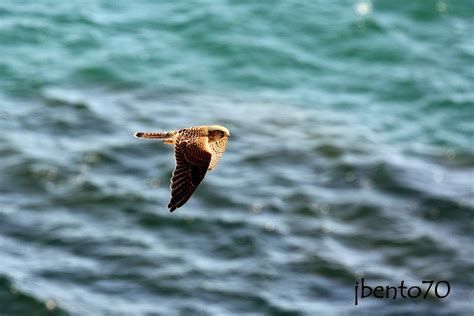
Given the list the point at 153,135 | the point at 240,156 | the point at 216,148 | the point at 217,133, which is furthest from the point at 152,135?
the point at 240,156

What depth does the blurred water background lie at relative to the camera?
21.3 m

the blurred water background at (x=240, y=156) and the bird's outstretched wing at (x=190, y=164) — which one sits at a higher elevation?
the blurred water background at (x=240, y=156)

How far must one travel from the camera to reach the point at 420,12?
3462 centimetres

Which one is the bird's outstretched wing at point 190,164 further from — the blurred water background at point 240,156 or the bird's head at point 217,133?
the blurred water background at point 240,156

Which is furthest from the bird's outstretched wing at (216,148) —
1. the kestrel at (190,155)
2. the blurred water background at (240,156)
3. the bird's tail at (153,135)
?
the blurred water background at (240,156)

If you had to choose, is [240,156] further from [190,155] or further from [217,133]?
[190,155]

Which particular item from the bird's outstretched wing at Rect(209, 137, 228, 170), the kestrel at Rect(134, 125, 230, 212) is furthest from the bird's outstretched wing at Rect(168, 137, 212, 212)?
the bird's outstretched wing at Rect(209, 137, 228, 170)

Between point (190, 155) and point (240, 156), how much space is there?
16015 mm

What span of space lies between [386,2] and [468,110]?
658 centimetres

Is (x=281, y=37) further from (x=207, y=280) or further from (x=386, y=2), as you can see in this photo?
(x=207, y=280)

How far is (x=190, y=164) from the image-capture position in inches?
378

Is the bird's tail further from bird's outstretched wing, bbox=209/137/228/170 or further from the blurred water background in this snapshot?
the blurred water background

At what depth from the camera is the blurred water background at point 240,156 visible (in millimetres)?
21312

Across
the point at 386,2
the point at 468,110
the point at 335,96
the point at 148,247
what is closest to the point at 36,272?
the point at 148,247
